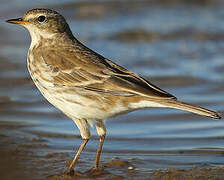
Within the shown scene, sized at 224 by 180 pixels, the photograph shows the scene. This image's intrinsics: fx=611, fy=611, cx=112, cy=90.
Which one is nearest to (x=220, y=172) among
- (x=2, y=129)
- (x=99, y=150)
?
(x=99, y=150)

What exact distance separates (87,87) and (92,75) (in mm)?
179

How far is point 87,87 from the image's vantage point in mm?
7688

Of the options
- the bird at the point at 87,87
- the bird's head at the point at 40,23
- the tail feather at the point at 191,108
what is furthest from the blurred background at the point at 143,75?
the bird's head at the point at 40,23

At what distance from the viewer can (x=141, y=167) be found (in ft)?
25.9

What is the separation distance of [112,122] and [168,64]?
3377 mm

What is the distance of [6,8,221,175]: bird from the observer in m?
7.44

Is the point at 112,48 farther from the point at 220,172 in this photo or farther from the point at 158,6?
the point at 220,172

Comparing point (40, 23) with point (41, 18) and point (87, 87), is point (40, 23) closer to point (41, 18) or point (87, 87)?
point (41, 18)

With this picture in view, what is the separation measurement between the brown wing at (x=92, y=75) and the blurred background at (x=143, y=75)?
3.53 ft

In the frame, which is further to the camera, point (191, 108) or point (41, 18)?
point (41, 18)

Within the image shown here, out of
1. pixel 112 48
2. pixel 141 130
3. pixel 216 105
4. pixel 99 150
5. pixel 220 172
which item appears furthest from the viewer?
pixel 112 48

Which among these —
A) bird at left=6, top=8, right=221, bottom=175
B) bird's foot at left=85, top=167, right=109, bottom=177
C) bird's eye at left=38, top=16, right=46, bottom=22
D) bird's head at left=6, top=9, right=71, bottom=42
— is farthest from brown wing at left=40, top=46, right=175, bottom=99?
bird's foot at left=85, top=167, right=109, bottom=177

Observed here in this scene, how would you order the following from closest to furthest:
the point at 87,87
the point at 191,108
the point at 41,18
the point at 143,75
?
the point at 191,108 < the point at 87,87 < the point at 41,18 < the point at 143,75

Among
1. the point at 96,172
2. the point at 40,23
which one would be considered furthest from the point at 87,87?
the point at 40,23
